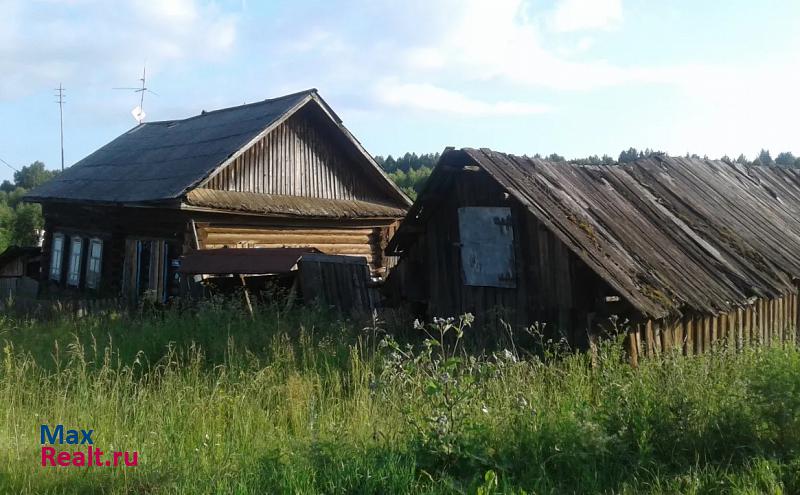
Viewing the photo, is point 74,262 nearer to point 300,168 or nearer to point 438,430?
point 300,168

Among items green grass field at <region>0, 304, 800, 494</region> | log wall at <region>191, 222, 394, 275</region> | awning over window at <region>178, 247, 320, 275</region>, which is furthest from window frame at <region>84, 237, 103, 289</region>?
green grass field at <region>0, 304, 800, 494</region>

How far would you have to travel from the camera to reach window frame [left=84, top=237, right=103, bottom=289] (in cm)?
1730

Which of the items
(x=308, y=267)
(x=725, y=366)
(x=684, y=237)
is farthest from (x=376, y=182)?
(x=725, y=366)

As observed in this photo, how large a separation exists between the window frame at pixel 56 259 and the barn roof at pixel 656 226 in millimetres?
13056

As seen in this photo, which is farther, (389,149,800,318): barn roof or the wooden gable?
the wooden gable

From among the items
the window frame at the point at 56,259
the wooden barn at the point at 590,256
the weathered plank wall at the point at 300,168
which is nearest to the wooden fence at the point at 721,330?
the wooden barn at the point at 590,256

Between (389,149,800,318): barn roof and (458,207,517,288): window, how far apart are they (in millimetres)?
540

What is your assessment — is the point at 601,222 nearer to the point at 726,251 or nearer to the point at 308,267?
the point at 726,251

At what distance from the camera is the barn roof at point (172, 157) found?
15.4 meters

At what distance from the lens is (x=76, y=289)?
18.2 m

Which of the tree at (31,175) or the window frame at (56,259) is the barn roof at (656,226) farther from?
the tree at (31,175)

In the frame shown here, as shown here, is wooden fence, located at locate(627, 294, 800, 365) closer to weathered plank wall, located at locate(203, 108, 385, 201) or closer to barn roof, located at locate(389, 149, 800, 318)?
barn roof, located at locate(389, 149, 800, 318)

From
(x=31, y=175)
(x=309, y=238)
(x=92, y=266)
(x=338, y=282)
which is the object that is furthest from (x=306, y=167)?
(x=31, y=175)

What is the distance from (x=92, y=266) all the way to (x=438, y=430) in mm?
15489
